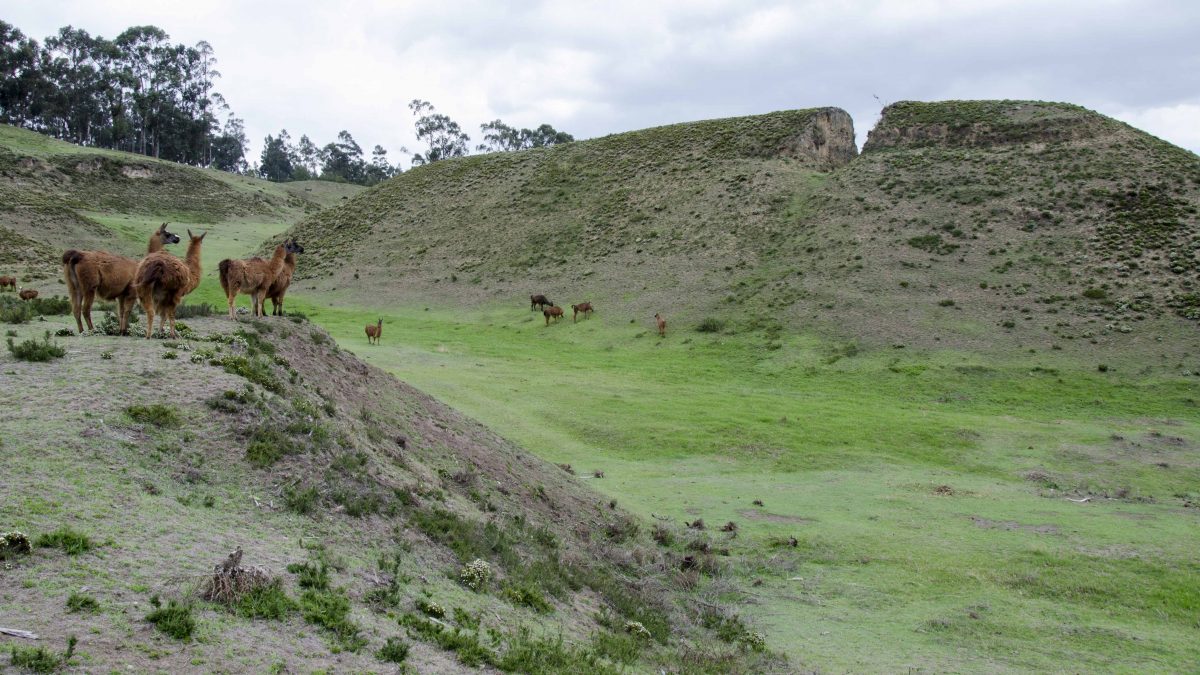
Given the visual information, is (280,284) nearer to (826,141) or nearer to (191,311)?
(191,311)

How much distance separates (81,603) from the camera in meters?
5.72

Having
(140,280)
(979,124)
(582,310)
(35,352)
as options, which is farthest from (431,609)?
(979,124)

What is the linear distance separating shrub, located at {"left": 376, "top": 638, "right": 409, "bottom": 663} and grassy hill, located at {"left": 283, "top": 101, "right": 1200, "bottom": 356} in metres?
36.7

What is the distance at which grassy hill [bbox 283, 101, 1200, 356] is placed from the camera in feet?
139

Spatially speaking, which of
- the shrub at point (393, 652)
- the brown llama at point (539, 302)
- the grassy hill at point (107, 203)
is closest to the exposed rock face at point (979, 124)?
the brown llama at point (539, 302)

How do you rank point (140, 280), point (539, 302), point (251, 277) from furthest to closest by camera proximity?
point (539, 302), point (251, 277), point (140, 280)

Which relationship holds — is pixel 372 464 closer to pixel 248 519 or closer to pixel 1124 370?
pixel 248 519

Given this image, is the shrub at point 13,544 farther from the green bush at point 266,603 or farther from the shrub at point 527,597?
the shrub at point 527,597

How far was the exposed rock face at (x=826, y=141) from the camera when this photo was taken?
6888 centimetres

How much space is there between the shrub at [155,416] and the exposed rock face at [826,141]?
212 ft

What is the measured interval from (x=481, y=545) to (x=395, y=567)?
6.07ft

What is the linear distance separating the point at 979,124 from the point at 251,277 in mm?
63189

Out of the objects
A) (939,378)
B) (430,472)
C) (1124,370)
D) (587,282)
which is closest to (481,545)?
(430,472)

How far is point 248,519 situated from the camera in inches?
320
